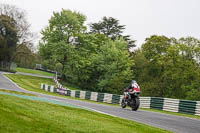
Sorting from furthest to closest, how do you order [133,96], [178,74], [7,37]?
[7,37] → [178,74] → [133,96]

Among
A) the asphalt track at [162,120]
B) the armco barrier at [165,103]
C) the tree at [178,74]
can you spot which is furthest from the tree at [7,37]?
the asphalt track at [162,120]

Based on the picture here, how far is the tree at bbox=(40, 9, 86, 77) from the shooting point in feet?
197

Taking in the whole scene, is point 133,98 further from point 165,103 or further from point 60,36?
point 60,36

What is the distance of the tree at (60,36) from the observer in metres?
60.0

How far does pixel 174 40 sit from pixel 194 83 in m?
13.6

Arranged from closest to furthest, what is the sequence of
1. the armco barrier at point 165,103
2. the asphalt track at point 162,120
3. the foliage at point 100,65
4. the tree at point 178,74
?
the asphalt track at point 162,120, the armco barrier at point 165,103, the tree at point 178,74, the foliage at point 100,65

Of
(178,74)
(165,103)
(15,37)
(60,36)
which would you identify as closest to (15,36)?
(15,37)

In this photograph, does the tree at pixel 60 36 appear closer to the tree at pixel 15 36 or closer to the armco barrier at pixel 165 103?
the tree at pixel 15 36

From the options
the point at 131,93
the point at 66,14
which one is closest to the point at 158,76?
the point at 66,14

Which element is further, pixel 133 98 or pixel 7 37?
pixel 7 37

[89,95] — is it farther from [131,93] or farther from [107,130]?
[107,130]

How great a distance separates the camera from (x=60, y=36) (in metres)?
60.9

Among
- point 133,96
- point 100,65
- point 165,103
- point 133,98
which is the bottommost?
point 165,103

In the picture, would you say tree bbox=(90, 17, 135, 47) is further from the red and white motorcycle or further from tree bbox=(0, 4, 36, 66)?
the red and white motorcycle
